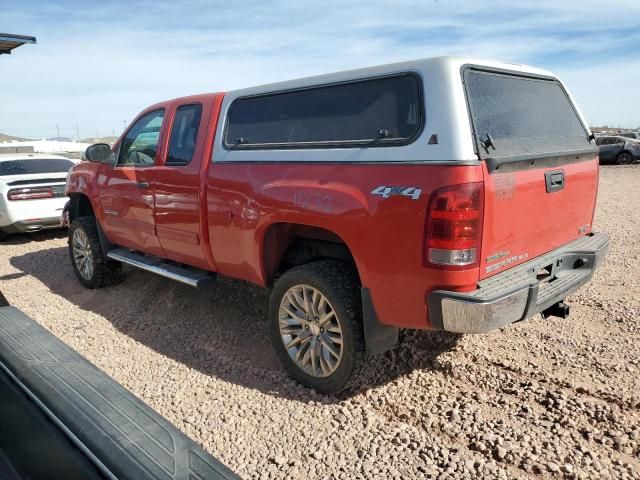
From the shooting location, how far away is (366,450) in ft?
9.06

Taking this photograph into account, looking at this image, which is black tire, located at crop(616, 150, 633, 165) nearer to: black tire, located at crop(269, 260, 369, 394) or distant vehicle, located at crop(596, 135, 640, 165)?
distant vehicle, located at crop(596, 135, 640, 165)

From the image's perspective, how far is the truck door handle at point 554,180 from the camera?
3062 millimetres

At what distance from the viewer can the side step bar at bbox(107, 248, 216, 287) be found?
4188 mm

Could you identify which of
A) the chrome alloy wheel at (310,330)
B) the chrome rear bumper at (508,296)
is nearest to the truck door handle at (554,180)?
the chrome rear bumper at (508,296)

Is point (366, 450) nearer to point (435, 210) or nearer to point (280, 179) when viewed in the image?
point (435, 210)

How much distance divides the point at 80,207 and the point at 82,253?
59 centimetres

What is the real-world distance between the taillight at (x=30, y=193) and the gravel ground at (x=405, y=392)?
3.45 meters

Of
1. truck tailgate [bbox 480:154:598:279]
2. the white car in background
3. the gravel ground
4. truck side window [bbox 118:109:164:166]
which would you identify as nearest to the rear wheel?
the gravel ground

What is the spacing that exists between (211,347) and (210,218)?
1.08 m

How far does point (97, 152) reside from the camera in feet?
16.7

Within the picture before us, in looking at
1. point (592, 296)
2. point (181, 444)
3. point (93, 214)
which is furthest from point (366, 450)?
point (93, 214)

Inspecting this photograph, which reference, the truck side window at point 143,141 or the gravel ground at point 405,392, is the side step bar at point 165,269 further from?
the truck side window at point 143,141

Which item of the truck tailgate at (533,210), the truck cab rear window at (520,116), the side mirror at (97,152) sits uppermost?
the truck cab rear window at (520,116)

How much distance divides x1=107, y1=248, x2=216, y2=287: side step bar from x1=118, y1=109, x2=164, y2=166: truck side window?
37.1 inches
